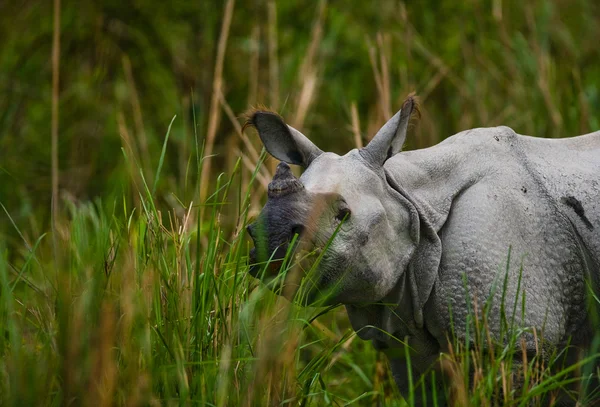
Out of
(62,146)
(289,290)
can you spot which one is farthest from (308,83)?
(62,146)

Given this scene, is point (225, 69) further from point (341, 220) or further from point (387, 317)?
point (341, 220)

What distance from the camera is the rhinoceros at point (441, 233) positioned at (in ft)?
8.82

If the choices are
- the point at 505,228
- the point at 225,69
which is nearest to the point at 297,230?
the point at 505,228

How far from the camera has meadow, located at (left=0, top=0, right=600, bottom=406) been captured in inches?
100

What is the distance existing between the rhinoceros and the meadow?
13cm

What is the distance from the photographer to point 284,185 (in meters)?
2.59

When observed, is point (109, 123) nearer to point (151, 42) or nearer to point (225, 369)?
point (151, 42)

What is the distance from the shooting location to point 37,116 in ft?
22.1

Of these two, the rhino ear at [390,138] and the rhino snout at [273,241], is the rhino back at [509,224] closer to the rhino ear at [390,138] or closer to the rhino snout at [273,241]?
the rhino ear at [390,138]

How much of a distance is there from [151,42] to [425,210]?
458cm

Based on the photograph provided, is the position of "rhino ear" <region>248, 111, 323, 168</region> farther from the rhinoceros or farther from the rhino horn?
the rhino horn

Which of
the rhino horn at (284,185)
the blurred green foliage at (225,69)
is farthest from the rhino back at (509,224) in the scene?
the blurred green foliage at (225,69)

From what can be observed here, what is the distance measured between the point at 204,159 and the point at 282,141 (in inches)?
27.7

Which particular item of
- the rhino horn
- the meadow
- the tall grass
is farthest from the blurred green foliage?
the rhino horn
